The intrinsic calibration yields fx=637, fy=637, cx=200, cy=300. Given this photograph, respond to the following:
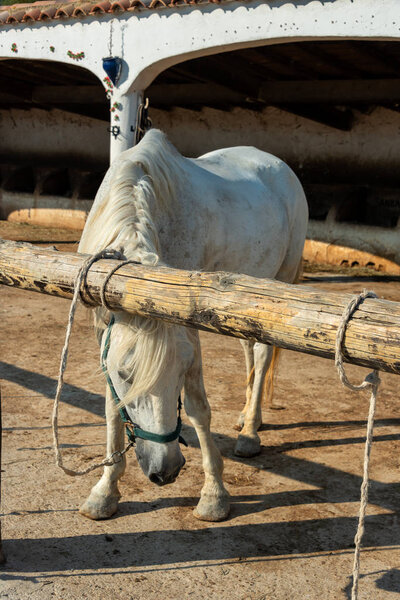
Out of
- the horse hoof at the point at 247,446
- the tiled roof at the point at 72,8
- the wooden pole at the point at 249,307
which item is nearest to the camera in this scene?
the wooden pole at the point at 249,307

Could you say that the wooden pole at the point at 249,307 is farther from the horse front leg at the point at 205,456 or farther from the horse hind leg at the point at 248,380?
the horse hind leg at the point at 248,380

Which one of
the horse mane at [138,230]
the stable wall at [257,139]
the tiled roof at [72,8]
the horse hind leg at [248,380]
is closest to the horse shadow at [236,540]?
the horse hind leg at [248,380]

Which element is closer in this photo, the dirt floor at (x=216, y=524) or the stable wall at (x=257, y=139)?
the dirt floor at (x=216, y=524)

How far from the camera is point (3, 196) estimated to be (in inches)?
542

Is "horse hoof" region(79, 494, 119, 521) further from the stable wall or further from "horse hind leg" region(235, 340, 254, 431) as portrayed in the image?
the stable wall

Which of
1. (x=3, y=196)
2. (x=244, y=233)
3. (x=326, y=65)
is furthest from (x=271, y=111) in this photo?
(x=244, y=233)

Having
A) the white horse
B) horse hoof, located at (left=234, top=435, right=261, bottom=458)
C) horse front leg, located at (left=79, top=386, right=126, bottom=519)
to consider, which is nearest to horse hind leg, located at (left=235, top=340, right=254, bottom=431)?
the white horse

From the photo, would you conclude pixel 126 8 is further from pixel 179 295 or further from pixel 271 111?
pixel 179 295

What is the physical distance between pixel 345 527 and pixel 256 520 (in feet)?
1.42

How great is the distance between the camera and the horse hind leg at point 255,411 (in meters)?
3.81

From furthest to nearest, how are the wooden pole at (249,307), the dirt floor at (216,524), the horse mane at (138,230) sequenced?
the dirt floor at (216,524)
the horse mane at (138,230)
the wooden pole at (249,307)

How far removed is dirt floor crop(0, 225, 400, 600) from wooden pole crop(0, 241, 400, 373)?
1.24m

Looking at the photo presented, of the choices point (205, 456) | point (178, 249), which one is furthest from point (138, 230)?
point (205, 456)

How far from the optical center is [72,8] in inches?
320
